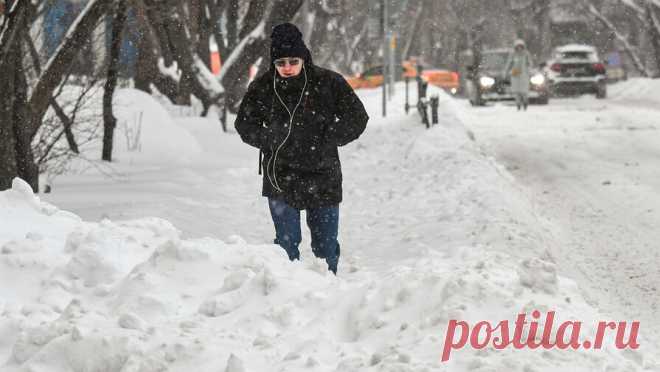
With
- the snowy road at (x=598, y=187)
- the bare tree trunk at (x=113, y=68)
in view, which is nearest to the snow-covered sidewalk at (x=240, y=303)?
the snowy road at (x=598, y=187)

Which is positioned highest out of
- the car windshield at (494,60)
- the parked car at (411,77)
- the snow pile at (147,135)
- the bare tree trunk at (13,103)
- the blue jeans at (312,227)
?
the bare tree trunk at (13,103)

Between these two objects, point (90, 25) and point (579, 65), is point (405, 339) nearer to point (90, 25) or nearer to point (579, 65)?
point (90, 25)

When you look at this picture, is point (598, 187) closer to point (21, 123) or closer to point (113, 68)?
point (113, 68)

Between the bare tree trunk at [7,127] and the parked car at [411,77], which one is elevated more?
the bare tree trunk at [7,127]

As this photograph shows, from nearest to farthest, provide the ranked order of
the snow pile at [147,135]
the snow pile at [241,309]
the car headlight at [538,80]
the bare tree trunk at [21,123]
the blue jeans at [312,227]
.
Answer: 1. the snow pile at [241,309]
2. the blue jeans at [312,227]
3. the bare tree trunk at [21,123]
4. the snow pile at [147,135]
5. the car headlight at [538,80]

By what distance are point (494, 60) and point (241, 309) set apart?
91.0ft

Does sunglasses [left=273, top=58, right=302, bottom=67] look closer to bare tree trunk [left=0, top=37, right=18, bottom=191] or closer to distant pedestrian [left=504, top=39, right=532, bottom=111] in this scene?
bare tree trunk [left=0, top=37, right=18, bottom=191]

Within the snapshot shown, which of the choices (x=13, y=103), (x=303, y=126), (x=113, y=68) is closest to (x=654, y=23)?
(x=113, y=68)

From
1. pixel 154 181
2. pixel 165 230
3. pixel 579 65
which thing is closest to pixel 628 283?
pixel 165 230

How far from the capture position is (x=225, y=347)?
4.61m

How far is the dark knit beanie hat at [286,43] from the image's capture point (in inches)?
244

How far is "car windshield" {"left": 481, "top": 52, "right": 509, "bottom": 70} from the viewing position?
31.5m

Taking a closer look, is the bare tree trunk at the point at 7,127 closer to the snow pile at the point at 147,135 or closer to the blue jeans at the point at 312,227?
the blue jeans at the point at 312,227

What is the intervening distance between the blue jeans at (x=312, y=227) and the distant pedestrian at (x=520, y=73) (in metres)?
21.1
